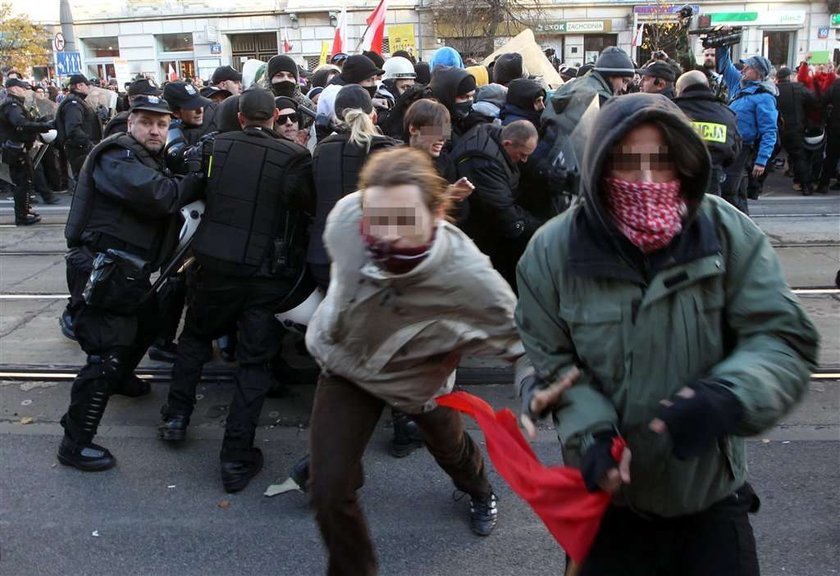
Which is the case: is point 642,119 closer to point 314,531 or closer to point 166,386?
point 314,531

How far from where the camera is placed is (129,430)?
4.75m

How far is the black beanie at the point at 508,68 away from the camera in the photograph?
7.47 metres

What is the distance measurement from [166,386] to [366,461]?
181 cm

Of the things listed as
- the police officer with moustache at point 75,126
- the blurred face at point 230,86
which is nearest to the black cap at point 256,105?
the blurred face at point 230,86

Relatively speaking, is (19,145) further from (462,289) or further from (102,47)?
(102,47)

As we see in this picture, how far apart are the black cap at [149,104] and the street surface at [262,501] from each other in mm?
1868

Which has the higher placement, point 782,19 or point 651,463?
point 782,19

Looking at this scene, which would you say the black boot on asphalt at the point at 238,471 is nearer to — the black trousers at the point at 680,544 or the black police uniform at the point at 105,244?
the black police uniform at the point at 105,244

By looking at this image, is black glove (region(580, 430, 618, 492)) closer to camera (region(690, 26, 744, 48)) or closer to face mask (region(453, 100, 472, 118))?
face mask (region(453, 100, 472, 118))

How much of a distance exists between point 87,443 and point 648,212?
3.48 meters

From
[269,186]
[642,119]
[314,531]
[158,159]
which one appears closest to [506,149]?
[269,186]

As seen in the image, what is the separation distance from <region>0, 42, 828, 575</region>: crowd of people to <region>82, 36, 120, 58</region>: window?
30.5m

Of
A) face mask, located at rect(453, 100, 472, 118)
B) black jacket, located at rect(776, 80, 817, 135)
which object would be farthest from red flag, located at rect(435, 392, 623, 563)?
black jacket, located at rect(776, 80, 817, 135)

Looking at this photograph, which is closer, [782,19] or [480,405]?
[480,405]
